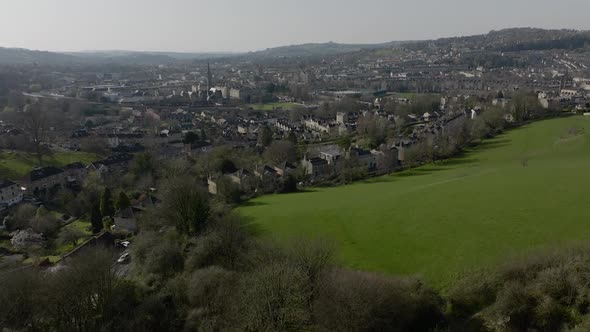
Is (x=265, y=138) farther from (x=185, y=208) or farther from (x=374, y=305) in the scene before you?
(x=374, y=305)

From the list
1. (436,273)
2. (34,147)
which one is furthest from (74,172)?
(436,273)

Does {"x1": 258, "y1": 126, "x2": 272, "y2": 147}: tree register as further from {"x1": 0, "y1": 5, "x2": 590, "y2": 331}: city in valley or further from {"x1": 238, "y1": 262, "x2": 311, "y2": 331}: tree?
{"x1": 238, "y1": 262, "x2": 311, "y2": 331}: tree

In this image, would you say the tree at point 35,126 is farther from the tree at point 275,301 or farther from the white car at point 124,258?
the tree at point 275,301

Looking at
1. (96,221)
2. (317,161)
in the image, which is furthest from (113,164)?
(317,161)

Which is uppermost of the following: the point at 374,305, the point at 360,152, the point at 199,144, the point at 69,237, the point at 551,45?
the point at 551,45

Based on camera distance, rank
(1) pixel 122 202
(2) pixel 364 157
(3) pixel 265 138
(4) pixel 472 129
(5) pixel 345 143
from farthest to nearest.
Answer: (3) pixel 265 138 < (5) pixel 345 143 < (4) pixel 472 129 < (2) pixel 364 157 < (1) pixel 122 202
